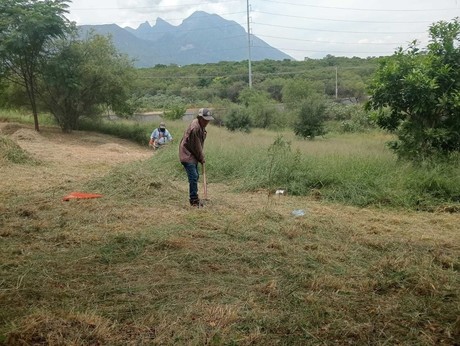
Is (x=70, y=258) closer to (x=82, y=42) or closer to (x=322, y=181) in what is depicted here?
(x=322, y=181)

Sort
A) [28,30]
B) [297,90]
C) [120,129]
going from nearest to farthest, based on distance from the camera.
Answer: [28,30] < [120,129] < [297,90]

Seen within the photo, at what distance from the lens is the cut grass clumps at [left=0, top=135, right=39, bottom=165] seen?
966cm

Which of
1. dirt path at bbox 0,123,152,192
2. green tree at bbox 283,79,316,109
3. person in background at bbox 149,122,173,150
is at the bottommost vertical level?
dirt path at bbox 0,123,152,192

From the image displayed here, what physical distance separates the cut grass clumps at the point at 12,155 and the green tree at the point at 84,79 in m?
7.49

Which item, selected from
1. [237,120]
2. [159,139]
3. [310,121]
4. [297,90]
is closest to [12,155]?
[159,139]

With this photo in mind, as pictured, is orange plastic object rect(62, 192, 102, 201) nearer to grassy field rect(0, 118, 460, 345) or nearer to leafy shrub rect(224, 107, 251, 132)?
grassy field rect(0, 118, 460, 345)

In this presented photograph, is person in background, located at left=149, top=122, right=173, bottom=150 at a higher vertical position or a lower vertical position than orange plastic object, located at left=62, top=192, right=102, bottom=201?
higher

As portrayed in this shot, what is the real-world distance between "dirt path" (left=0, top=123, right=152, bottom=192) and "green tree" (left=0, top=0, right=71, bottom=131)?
9.18ft

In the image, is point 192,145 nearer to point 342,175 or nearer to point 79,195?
point 79,195

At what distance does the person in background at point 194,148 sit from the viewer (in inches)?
250

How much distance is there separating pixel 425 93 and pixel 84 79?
14047 millimetres

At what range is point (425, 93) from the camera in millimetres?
7770

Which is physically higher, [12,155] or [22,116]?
[22,116]

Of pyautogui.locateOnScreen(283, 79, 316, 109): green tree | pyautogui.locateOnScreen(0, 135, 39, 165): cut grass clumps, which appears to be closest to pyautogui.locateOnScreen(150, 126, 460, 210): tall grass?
pyautogui.locateOnScreen(0, 135, 39, 165): cut grass clumps
